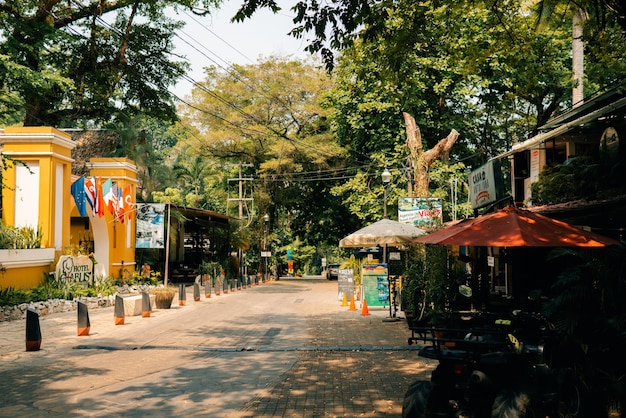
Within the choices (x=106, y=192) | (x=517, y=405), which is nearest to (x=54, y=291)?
(x=106, y=192)

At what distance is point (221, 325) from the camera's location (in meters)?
16.5

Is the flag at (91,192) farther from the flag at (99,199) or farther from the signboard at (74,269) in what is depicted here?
the signboard at (74,269)

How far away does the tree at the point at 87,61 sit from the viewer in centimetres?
2291

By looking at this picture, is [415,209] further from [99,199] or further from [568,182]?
[99,199]

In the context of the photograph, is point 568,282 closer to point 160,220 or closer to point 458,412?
point 458,412

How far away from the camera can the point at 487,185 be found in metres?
13.1

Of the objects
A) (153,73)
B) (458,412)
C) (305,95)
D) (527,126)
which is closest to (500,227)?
(458,412)

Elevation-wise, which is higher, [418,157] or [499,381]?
[418,157]

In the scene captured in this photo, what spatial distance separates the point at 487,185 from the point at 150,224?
18755mm

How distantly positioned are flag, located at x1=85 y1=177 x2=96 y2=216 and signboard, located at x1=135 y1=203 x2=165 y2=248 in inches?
188

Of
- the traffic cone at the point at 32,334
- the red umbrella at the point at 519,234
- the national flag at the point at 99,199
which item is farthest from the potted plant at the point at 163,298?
the red umbrella at the point at 519,234

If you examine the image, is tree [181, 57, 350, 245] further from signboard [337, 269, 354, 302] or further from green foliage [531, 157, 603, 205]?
green foliage [531, 157, 603, 205]

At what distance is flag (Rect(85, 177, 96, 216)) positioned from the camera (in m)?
22.7

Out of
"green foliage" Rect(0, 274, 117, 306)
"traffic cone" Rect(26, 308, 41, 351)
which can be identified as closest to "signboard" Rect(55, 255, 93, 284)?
"green foliage" Rect(0, 274, 117, 306)
